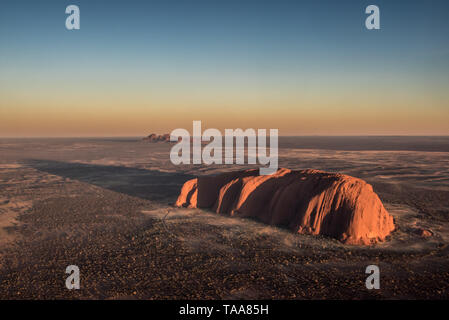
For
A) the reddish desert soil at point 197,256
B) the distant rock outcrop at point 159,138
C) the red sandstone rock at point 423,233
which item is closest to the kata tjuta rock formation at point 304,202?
the reddish desert soil at point 197,256

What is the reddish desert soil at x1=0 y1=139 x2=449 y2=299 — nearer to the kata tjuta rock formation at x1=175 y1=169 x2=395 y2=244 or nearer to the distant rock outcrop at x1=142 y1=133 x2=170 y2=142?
the kata tjuta rock formation at x1=175 y1=169 x2=395 y2=244

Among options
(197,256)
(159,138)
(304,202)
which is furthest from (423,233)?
(159,138)

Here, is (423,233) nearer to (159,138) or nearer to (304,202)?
(304,202)

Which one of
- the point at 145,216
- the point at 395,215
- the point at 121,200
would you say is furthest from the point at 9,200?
the point at 395,215

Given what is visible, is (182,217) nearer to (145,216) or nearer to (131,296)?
(145,216)

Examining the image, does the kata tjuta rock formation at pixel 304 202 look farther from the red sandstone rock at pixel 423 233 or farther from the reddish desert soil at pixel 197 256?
the red sandstone rock at pixel 423 233

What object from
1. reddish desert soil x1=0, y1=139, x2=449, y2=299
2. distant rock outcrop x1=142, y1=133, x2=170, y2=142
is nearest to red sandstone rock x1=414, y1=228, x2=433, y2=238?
reddish desert soil x1=0, y1=139, x2=449, y2=299

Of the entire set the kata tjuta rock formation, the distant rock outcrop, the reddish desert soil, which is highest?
the distant rock outcrop

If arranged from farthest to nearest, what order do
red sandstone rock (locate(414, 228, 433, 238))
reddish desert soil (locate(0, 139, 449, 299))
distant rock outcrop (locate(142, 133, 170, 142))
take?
distant rock outcrop (locate(142, 133, 170, 142))
red sandstone rock (locate(414, 228, 433, 238))
reddish desert soil (locate(0, 139, 449, 299))

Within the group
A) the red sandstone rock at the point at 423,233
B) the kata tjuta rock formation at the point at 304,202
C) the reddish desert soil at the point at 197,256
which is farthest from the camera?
the red sandstone rock at the point at 423,233
